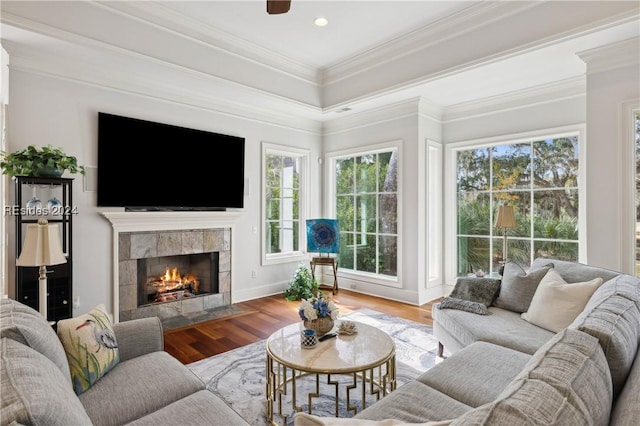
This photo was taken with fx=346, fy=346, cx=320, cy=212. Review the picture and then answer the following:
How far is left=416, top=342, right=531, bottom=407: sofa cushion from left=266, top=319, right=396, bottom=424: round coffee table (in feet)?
1.10

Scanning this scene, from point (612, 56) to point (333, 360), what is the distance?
348 cm

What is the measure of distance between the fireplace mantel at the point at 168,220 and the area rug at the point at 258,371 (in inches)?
67.5

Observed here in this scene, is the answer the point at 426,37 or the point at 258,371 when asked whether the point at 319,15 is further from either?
the point at 258,371

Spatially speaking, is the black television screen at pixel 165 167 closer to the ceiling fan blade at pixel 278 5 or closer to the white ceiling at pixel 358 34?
the white ceiling at pixel 358 34

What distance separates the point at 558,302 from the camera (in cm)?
235

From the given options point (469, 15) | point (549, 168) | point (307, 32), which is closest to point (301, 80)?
point (307, 32)

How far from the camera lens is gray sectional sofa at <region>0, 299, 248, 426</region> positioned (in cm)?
91

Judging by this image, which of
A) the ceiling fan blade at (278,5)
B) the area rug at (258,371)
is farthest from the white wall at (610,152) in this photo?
the ceiling fan blade at (278,5)

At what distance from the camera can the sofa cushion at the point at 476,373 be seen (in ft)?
5.33

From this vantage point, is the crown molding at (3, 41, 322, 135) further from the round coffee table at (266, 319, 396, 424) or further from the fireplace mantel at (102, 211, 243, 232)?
the round coffee table at (266, 319, 396, 424)

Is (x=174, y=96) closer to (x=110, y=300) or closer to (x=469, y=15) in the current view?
(x=110, y=300)

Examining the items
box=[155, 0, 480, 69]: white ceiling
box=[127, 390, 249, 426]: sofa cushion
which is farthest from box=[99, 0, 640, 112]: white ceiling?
box=[127, 390, 249, 426]: sofa cushion

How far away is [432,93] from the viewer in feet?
14.0

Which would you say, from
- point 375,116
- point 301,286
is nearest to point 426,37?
point 375,116
